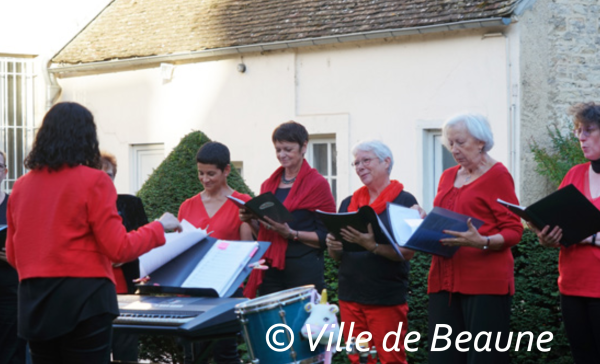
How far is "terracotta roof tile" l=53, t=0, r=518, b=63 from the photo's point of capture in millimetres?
12898

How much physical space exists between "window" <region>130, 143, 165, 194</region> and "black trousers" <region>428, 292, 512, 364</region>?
12032 mm

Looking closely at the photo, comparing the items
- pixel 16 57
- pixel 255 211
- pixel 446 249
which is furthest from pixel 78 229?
pixel 16 57

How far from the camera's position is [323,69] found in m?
14.4

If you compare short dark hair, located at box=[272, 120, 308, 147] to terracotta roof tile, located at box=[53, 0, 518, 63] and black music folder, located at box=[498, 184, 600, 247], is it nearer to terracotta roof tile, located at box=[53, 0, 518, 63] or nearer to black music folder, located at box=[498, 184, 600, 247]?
black music folder, located at box=[498, 184, 600, 247]

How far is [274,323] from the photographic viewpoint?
16.2 ft

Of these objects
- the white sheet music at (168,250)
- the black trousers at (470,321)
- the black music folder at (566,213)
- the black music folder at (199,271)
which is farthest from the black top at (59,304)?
the black music folder at (566,213)

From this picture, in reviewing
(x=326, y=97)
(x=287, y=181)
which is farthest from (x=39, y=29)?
(x=287, y=181)

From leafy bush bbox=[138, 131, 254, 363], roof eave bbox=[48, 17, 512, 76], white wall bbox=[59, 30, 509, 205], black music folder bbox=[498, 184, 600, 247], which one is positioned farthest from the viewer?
white wall bbox=[59, 30, 509, 205]

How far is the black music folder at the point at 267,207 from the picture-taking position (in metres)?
6.07

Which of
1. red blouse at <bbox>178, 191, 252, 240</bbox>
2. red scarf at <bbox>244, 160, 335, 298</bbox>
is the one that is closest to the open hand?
red scarf at <bbox>244, 160, 335, 298</bbox>

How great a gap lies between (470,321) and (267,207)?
1.46 m

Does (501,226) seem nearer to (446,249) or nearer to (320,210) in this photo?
(446,249)

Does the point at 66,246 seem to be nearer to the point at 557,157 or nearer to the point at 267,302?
the point at 267,302

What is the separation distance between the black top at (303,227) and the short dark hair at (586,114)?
1.83 metres
